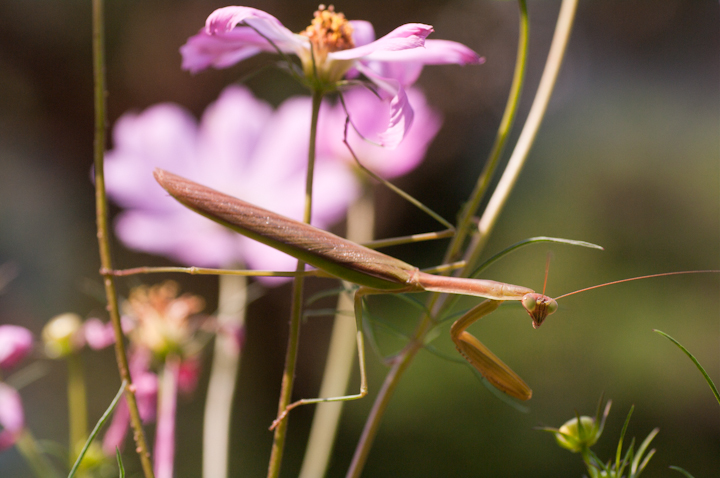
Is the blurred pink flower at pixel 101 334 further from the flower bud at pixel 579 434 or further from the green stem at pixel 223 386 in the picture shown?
the flower bud at pixel 579 434

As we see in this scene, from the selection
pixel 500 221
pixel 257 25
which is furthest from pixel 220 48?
pixel 500 221

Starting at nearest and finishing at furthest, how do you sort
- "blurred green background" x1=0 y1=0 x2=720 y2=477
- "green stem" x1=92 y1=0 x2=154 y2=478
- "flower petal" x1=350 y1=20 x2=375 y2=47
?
1. "green stem" x1=92 y1=0 x2=154 y2=478
2. "flower petal" x1=350 y1=20 x2=375 y2=47
3. "blurred green background" x1=0 y1=0 x2=720 y2=477

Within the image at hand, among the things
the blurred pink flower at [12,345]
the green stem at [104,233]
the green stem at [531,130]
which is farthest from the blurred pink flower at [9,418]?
the green stem at [531,130]

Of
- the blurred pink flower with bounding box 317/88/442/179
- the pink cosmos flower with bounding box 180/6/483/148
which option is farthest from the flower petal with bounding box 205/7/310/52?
the blurred pink flower with bounding box 317/88/442/179

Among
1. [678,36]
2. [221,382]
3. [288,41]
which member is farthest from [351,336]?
[678,36]

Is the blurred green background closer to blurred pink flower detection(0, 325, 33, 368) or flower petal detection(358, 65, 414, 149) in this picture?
blurred pink flower detection(0, 325, 33, 368)

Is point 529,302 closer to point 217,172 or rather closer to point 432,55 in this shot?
point 432,55

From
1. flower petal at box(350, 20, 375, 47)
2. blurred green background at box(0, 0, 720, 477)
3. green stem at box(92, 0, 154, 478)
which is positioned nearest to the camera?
green stem at box(92, 0, 154, 478)
